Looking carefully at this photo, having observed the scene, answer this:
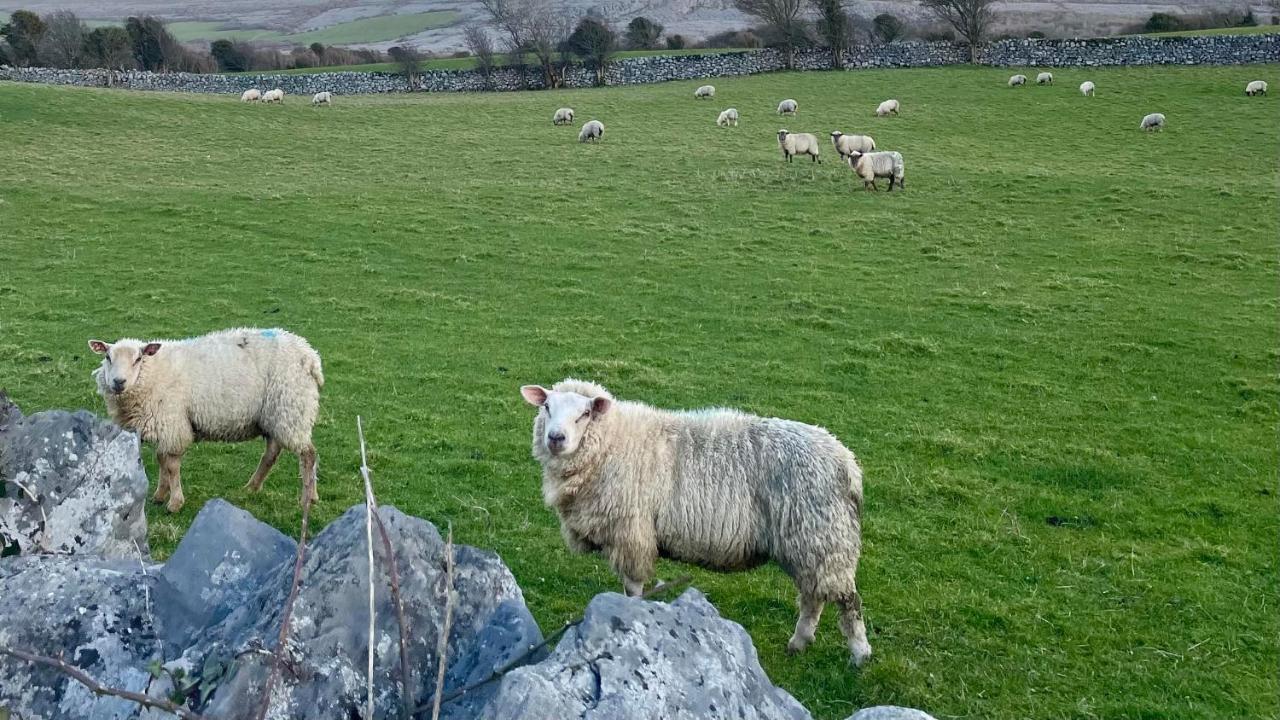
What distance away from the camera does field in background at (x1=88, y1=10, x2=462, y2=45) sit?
5089 inches

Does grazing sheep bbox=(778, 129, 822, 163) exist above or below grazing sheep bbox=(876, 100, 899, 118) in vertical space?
below

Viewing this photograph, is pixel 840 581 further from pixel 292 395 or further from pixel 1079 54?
pixel 1079 54

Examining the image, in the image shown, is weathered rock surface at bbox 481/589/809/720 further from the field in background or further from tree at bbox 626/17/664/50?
the field in background

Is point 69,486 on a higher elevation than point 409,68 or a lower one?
lower

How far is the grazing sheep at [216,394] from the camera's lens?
9.41 meters

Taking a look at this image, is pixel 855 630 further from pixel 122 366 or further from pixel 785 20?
pixel 785 20

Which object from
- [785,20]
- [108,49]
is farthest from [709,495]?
[108,49]

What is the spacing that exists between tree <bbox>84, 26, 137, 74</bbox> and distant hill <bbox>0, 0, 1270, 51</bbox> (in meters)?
33.4

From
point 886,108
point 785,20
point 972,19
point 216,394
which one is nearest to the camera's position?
point 216,394

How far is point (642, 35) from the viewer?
80500 millimetres

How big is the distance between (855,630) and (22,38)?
7505cm

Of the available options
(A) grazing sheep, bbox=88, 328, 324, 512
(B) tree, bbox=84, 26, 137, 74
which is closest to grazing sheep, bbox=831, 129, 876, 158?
(A) grazing sheep, bbox=88, 328, 324, 512

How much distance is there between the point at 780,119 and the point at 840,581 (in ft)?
120

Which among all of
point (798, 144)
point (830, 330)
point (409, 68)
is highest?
point (409, 68)
